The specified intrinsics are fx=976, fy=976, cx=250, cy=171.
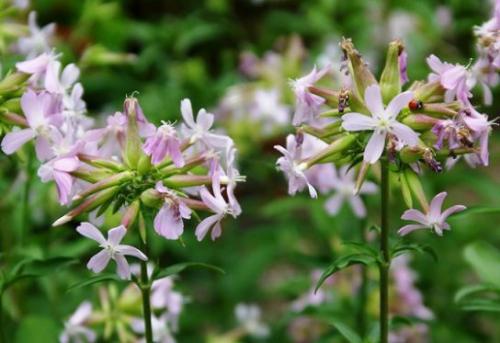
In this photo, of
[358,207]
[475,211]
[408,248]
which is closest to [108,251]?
[408,248]

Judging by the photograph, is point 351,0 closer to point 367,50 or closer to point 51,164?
point 367,50

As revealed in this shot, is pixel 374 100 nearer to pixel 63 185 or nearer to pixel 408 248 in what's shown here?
pixel 408 248

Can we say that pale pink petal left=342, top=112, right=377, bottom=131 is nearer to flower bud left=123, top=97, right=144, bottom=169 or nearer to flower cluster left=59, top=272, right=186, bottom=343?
flower bud left=123, top=97, right=144, bottom=169

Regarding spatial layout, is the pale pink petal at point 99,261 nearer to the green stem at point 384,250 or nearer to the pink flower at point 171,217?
the pink flower at point 171,217

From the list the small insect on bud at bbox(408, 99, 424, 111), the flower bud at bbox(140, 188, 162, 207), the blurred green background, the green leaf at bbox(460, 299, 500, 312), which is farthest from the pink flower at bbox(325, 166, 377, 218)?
the flower bud at bbox(140, 188, 162, 207)

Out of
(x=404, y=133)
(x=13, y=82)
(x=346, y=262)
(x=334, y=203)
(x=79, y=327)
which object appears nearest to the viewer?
(x=404, y=133)

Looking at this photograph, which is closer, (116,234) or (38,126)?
(116,234)

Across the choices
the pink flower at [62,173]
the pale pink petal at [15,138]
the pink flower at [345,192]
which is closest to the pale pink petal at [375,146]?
the pink flower at [62,173]

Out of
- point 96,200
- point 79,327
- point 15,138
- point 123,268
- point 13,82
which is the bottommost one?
point 79,327
